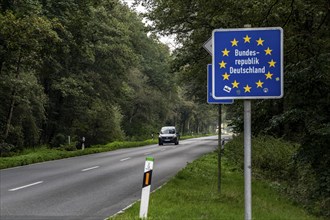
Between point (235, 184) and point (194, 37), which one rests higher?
point (194, 37)

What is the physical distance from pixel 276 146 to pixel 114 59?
17200 millimetres

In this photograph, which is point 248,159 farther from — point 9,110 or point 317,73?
point 9,110

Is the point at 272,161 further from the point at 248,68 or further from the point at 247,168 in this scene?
the point at 248,68

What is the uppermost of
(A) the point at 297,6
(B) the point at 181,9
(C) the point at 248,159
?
(B) the point at 181,9

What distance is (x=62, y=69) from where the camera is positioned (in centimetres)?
2980

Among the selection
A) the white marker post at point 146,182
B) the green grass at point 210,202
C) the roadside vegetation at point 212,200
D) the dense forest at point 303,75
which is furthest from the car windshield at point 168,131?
the white marker post at point 146,182

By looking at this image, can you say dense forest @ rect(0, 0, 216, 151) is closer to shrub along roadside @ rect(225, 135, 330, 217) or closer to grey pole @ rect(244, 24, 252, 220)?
shrub along roadside @ rect(225, 135, 330, 217)

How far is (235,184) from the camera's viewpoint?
1205 centimetres

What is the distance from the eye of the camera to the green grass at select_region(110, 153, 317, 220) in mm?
7645

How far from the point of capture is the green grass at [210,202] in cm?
764

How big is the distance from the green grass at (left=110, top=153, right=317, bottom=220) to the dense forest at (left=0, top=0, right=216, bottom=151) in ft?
28.8

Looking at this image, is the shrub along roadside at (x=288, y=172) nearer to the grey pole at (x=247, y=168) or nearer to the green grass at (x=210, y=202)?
the green grass at (x=210, y=202)

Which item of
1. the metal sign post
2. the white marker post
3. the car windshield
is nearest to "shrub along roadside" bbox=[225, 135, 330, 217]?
the white marker post

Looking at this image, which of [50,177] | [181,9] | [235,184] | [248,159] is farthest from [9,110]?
[248,159]
